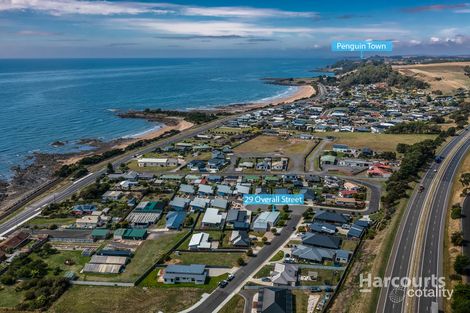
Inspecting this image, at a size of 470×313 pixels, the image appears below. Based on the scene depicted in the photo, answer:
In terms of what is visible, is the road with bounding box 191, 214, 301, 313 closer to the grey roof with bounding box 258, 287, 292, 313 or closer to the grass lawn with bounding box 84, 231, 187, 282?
the grey roof with bounding box 258, 287, 292, 313

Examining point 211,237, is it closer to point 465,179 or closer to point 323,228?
point 323,228

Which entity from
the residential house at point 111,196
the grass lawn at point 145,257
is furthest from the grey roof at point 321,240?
the residential house at point 111,196

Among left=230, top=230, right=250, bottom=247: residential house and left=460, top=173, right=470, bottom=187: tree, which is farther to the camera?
left=460, top=173, right=470, bottom=187: tree

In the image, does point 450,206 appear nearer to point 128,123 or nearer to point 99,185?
point 99,185

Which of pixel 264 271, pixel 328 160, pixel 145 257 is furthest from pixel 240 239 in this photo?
pixel 328 160

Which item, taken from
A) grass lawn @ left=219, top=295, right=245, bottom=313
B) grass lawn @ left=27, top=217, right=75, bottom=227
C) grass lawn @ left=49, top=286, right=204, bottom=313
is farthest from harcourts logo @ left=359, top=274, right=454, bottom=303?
grass lawn @ left=27, top=217, right=75, bottom=227

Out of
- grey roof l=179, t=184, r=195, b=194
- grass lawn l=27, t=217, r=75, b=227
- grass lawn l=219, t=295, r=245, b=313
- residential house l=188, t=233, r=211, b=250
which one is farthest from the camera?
grey roof l=179, t=184, r=195, b=194

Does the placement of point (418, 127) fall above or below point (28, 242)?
above

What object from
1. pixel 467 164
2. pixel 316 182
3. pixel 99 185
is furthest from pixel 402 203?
pixel 99 185
